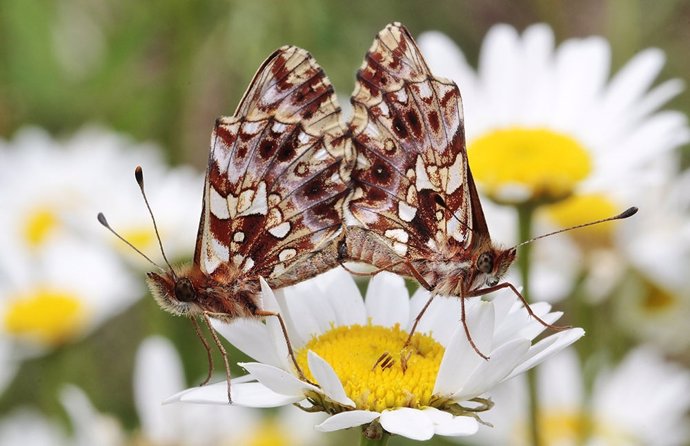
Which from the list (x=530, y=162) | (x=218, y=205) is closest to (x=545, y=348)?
(x=218, y=205)

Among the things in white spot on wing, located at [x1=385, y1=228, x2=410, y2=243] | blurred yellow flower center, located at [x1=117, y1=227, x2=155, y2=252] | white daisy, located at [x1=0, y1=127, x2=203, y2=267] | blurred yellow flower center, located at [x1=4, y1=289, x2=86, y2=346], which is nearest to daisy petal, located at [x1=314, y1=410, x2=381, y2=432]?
white spot on wing, located at [x1=385, y1=228, x2=410, y2=243]

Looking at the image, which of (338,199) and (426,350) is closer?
(426,350)

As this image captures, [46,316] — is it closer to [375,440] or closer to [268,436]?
[268,436]

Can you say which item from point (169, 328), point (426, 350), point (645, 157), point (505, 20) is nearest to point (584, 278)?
point (645, 157)

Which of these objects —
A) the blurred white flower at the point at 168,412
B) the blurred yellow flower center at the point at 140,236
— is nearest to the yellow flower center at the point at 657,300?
the blurred white flower at the point at 168,412

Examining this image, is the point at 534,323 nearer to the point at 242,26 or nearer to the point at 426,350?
the point at 426,350
